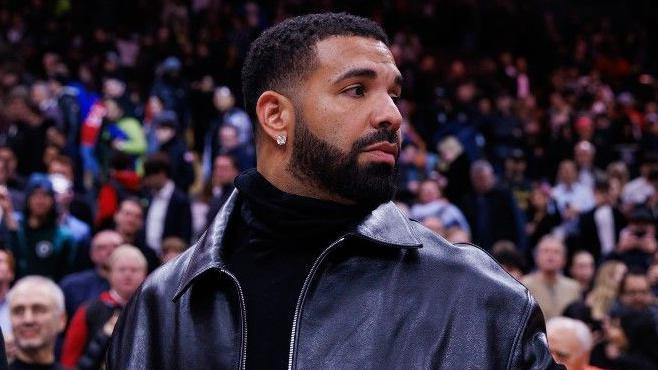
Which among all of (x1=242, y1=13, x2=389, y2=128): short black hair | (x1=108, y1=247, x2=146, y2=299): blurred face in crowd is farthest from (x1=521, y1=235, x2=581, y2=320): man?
(x1=242, y1=13, x2=389, y2=128): short black hair

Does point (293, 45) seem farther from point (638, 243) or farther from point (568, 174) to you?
point (568, 174)

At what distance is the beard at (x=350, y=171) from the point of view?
2.29m

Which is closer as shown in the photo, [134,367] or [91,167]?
[134,367]

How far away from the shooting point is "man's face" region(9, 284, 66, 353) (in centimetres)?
563

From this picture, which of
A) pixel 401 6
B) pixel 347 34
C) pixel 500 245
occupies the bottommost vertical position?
pixel 500 245

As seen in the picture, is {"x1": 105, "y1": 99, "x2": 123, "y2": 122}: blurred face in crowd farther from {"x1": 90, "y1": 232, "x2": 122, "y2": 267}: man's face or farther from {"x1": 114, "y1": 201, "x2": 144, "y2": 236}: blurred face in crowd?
{"x1": 90, "y1": 232, "x2": 122, "y2": 267}: man's face

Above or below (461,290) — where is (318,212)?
above

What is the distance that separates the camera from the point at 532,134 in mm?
15867

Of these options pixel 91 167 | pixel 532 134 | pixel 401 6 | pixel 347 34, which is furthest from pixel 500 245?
pixel 401 6

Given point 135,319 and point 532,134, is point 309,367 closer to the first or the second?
point 135,319

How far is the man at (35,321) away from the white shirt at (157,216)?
3.69 m

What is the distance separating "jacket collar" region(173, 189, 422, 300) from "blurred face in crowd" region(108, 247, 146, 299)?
14.6 ft

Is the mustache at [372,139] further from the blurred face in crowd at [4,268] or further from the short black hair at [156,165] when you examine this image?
the short black hair at [156,165]

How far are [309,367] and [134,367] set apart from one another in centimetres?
36
